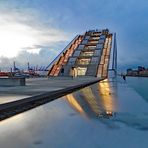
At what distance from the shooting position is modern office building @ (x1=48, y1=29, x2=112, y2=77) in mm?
32781

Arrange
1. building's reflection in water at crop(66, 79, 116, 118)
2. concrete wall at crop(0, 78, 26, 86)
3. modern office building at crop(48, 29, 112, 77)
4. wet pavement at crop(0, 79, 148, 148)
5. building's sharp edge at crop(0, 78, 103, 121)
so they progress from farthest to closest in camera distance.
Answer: modern office building at crop(48, 29, 112, 77) < concrete wall at crop(0, 78, 26, 86) < building's reflection in water at crop(66, 79, 116, 118) < building's sharp edge at crop(0, 78, 103, 121) < wet pavement at crop(0, 79, 148, 148)

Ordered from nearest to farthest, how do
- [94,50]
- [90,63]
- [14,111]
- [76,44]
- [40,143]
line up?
[40,143], [14,111], [90,63], [94,50], [76,44]

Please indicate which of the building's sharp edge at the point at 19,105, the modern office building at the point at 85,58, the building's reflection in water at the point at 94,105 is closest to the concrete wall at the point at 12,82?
the building's reflection in water at the point at 94,105

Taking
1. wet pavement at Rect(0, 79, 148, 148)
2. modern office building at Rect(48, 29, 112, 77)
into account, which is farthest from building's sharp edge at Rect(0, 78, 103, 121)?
modern office building at Rect(48, 29, 112, 77)

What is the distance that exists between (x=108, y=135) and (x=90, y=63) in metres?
30.8

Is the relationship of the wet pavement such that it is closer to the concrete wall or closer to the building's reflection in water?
the building's reflection in water

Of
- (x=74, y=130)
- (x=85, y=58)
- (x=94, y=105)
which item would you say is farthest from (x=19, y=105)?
(x=85, y=58)

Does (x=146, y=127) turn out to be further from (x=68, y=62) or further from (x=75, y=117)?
(x=68, y=62)

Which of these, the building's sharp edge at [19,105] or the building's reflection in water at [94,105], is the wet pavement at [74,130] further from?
the building's sharp edge at [19,105]

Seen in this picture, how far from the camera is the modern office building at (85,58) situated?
32.8m

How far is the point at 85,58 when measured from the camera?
35375 mm

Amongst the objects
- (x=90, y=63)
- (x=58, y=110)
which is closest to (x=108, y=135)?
(x=58, y=110)

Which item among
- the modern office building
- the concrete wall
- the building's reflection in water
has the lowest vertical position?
the building's reflection in water

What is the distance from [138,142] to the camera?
2893 millimetres
